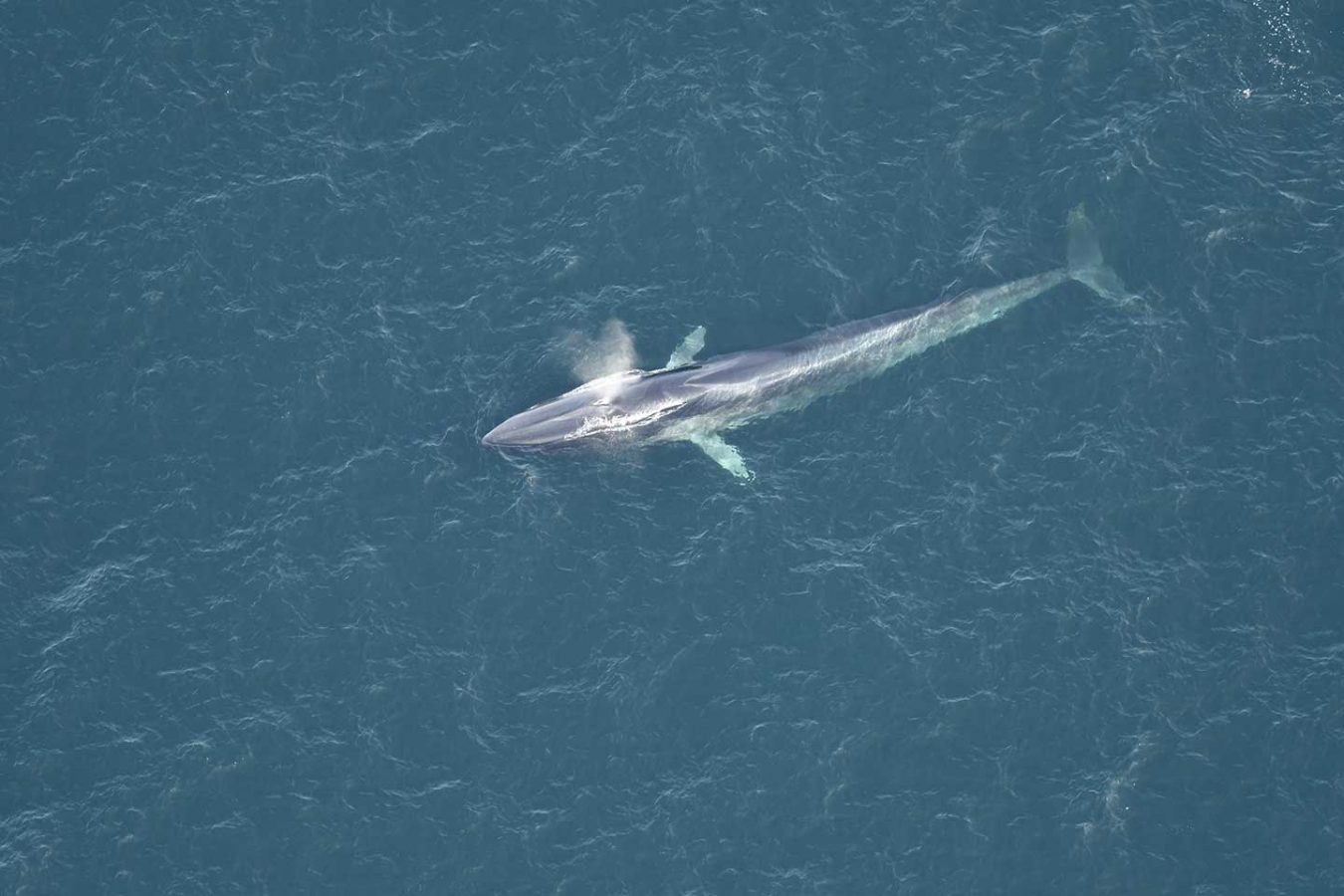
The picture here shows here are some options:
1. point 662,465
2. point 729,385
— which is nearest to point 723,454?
point 662,465

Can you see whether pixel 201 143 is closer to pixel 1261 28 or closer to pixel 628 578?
pixel 628 578

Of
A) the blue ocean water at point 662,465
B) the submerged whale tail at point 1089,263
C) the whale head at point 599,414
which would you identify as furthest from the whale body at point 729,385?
the submerged whale tail at point 1089,263

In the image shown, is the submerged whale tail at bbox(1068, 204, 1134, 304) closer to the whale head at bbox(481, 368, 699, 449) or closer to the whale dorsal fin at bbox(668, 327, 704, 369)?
the whale dorsal fin at bbox(668, 327, 704, 369)

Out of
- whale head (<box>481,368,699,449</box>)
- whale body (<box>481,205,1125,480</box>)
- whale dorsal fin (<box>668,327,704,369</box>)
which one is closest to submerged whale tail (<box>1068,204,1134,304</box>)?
whale body (<box>481,205,1125,480</box>)

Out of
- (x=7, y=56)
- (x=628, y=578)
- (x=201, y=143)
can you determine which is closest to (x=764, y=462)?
(x=628, y=578)

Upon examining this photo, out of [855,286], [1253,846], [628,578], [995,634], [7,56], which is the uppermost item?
[7,56]
